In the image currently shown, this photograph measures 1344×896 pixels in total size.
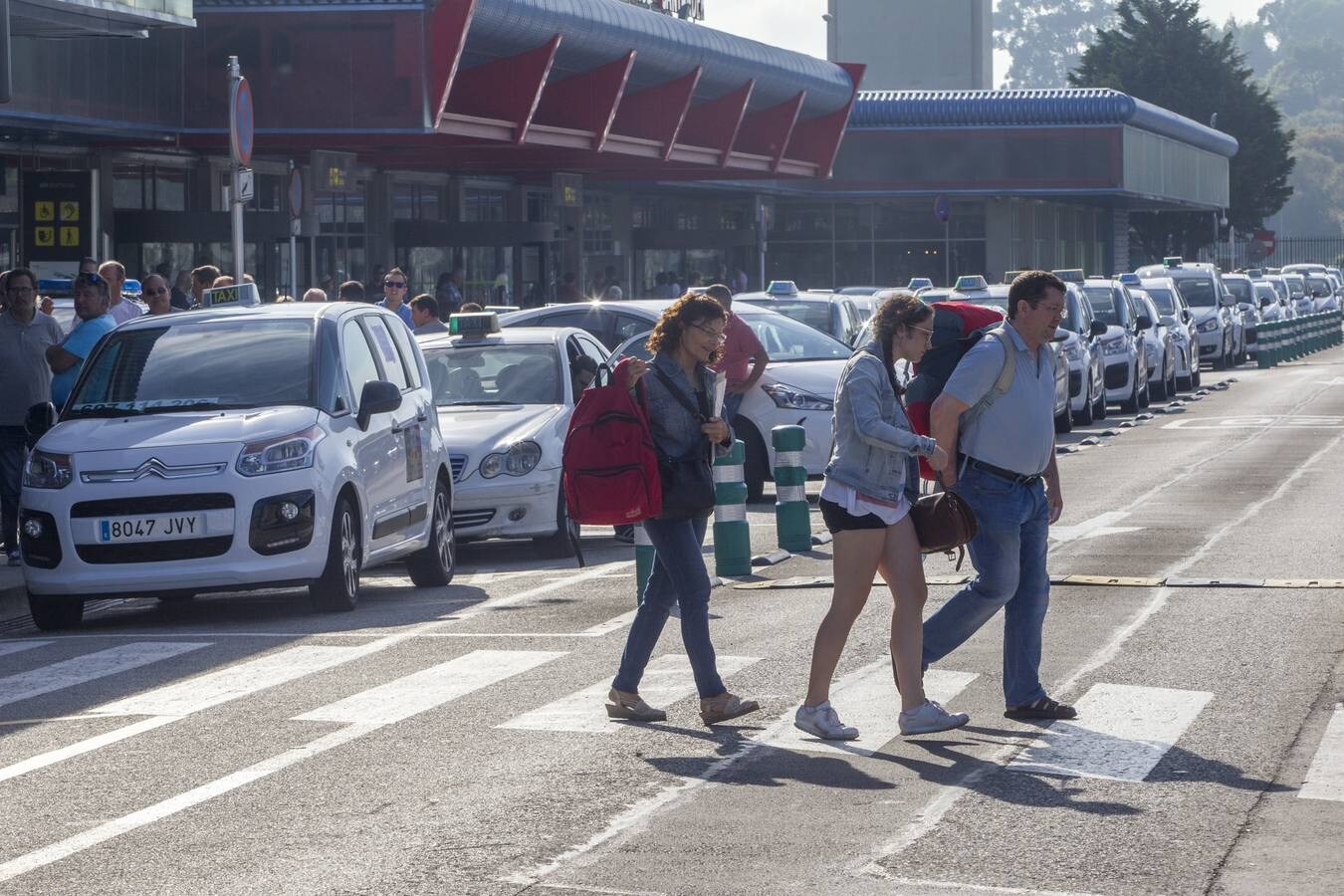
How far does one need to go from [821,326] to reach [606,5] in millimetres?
15786

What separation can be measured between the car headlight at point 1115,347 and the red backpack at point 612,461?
74.8 ft

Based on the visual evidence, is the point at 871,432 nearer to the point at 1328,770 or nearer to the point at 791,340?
the point at 1328,770

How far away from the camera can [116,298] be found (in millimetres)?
16938

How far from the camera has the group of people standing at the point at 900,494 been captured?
28.4ft

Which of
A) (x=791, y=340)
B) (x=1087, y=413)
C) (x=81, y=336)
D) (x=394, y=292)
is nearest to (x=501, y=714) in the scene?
(x=81, y=336)

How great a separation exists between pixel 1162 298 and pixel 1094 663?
29.1 meters

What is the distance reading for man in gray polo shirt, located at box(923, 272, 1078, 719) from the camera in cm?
884

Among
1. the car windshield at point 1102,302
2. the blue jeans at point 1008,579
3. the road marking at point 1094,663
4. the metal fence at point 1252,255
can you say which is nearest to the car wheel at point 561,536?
the road marking at point 1094,663

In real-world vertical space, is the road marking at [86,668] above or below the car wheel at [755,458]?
below

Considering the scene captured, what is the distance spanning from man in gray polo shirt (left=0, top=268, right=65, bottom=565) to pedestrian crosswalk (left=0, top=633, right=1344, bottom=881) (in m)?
3.95

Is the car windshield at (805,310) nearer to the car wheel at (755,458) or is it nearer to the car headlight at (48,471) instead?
the car wheel at (755,458)

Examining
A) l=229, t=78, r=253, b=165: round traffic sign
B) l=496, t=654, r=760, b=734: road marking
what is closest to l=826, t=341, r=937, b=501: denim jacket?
l=496, t=654, r=760, b=734: road marking

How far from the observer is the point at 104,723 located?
9406 mm

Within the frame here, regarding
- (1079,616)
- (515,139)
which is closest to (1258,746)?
(1079,616)
